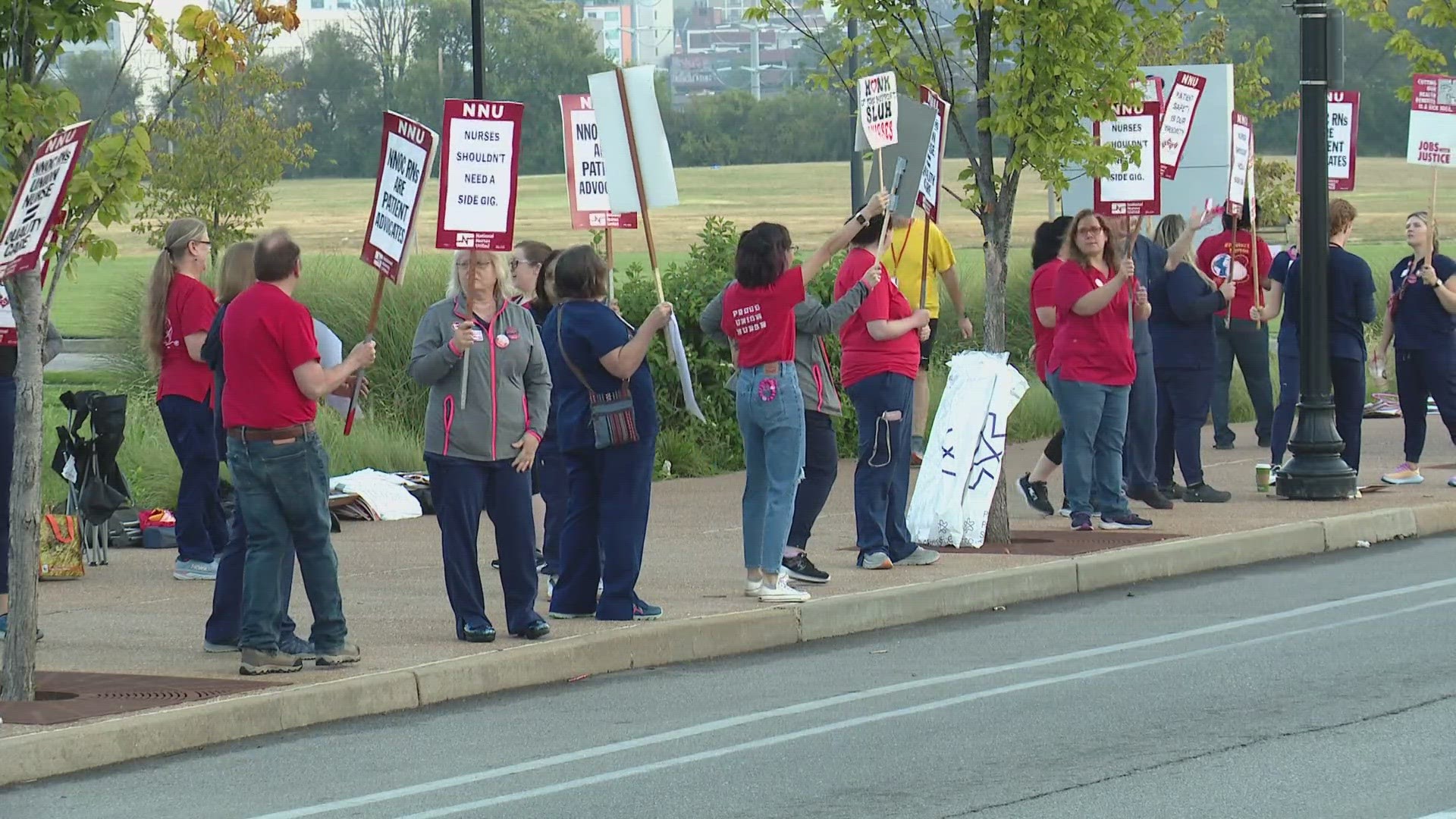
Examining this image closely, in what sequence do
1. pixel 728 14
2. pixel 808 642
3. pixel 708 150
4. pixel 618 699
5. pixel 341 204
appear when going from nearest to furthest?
pixel 618 699, pixel 808 642, pixel 341 204, pixel 708 150, pixel 728 14

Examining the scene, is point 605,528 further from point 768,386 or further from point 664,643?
point 768,386

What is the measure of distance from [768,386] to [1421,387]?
686 centimetres

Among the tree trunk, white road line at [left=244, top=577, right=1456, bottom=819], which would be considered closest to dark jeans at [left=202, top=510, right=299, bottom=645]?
the tree trunk

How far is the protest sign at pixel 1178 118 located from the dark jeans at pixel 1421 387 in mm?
2128

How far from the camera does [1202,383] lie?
589 inches

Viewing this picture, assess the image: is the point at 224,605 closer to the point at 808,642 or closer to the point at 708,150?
the point at 808,642

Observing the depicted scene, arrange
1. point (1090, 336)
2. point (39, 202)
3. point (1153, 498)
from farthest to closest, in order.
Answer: point (1153, 498) → point (1090, 336) → point (39, 202)

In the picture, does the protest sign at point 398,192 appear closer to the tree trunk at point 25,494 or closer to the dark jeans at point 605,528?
the dark jeans at point 605,528

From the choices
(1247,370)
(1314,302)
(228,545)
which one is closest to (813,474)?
(228,545)

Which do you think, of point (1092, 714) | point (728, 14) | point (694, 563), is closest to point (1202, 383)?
point (694, 563)

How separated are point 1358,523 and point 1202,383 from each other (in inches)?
67.4

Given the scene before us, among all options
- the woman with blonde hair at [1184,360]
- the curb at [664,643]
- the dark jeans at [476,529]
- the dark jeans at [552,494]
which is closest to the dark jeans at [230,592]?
the dark jeans at [476,529]

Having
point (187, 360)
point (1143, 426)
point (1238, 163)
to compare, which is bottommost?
point (1143, 426)

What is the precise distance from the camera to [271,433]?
9.26m
